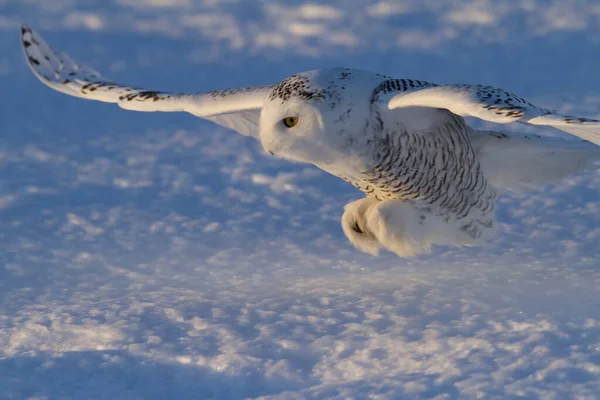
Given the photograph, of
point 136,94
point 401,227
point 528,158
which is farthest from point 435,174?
point 136,94

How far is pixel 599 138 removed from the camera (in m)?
3.01

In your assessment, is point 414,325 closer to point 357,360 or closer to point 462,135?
point 357,360

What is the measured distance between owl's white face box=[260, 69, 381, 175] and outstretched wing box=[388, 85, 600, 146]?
146 mm

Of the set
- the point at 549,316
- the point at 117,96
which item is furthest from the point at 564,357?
the point at 117,96

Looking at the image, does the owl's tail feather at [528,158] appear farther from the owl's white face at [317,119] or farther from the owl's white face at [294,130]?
the owl's white face at [294,130]

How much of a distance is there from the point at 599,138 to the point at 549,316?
3.70 ft

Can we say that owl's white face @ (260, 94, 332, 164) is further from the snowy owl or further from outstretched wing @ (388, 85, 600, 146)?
outstretched wing @ (388, 85, 600, 146)

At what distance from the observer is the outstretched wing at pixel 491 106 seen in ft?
9.68

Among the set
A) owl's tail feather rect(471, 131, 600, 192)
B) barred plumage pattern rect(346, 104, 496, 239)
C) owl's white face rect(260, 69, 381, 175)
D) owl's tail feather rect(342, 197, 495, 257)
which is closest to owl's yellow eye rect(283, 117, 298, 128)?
owl's white face rect(260, 69, 381, 175)

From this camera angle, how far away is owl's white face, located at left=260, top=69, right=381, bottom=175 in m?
3.35

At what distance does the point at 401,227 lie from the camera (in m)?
3.72

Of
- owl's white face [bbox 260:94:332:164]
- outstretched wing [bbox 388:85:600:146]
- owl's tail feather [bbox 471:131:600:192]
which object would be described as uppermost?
owl's tail feather [bbox 471:131:600:192]

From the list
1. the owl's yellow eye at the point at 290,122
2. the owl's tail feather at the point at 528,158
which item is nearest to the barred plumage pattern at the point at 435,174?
the owl's tail feather at the point at 528,158

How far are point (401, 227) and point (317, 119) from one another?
0.63 meters
